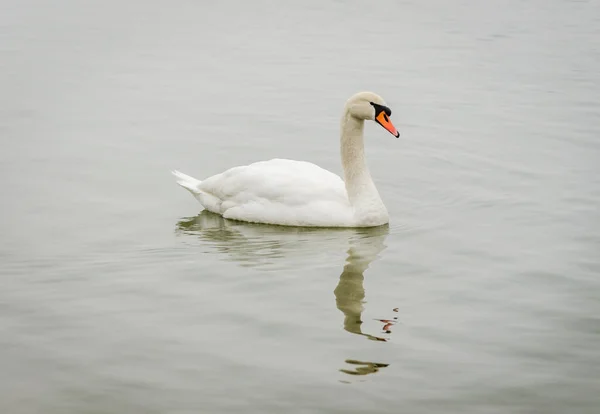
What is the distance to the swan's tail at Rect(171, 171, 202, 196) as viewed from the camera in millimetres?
11030

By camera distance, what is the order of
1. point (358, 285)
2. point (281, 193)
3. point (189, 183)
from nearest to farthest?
→ 1. point (358, 285)
2. point (281, 193)
3. point (189, 183)

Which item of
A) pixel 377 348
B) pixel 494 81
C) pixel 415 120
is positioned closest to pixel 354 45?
pixel 494 81

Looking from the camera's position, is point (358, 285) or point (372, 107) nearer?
point (358, 285)

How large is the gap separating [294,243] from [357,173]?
114cm

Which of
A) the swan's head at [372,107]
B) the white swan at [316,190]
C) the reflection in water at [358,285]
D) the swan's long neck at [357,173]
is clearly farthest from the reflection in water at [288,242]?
the swan's head at [372,107]

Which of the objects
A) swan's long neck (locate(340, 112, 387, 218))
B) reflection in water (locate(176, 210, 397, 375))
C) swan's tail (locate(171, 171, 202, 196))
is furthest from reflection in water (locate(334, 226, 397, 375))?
swan's tail (locate(171, 171, 202, 196))

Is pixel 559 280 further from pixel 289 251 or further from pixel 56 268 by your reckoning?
pixel 56 268

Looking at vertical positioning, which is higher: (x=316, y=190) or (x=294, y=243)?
(x=316, y=190)

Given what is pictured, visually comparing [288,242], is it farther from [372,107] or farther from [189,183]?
[189,183]

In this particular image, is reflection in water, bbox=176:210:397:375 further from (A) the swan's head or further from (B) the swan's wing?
(A) the swan's head

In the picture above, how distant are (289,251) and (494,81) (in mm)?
9279

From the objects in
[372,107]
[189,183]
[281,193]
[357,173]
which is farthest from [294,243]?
[189,183]

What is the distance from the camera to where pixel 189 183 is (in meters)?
11.2

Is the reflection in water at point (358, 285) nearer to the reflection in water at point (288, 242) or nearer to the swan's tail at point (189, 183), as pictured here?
the reflection in water at point (288, 242)
